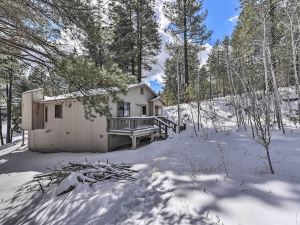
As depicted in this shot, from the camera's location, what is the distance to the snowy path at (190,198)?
168 inches

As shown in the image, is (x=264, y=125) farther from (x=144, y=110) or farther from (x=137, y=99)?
(x=144, y=110)

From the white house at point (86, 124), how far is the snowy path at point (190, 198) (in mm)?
7606

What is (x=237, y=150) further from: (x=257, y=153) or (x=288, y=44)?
(x=288, y=44)

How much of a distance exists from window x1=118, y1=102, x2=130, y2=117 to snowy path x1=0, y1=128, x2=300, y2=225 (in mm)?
9102

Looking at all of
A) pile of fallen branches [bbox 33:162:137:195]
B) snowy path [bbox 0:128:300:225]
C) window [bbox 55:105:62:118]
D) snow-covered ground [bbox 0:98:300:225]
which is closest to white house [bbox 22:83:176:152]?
window [bbox 55:105:62:118]

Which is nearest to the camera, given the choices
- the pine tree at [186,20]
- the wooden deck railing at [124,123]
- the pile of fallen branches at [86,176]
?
the pile of fallen branches at [86,176]

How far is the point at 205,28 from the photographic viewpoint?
2741 centimetres

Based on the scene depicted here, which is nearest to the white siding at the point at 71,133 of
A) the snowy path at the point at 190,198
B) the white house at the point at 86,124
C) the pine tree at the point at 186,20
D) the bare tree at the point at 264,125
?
the white house at the point at 86,124

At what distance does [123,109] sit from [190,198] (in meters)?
13.0

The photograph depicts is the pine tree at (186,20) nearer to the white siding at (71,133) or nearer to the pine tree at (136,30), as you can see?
the pine tree at (136,30)

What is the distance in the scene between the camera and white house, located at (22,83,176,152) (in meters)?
15.8

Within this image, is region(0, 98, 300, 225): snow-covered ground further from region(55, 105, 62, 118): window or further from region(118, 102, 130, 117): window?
region(55, 105, 62, 118): window

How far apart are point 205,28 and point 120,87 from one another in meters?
21.8

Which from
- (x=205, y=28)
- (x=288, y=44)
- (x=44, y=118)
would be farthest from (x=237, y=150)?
(x=205, y=28)
